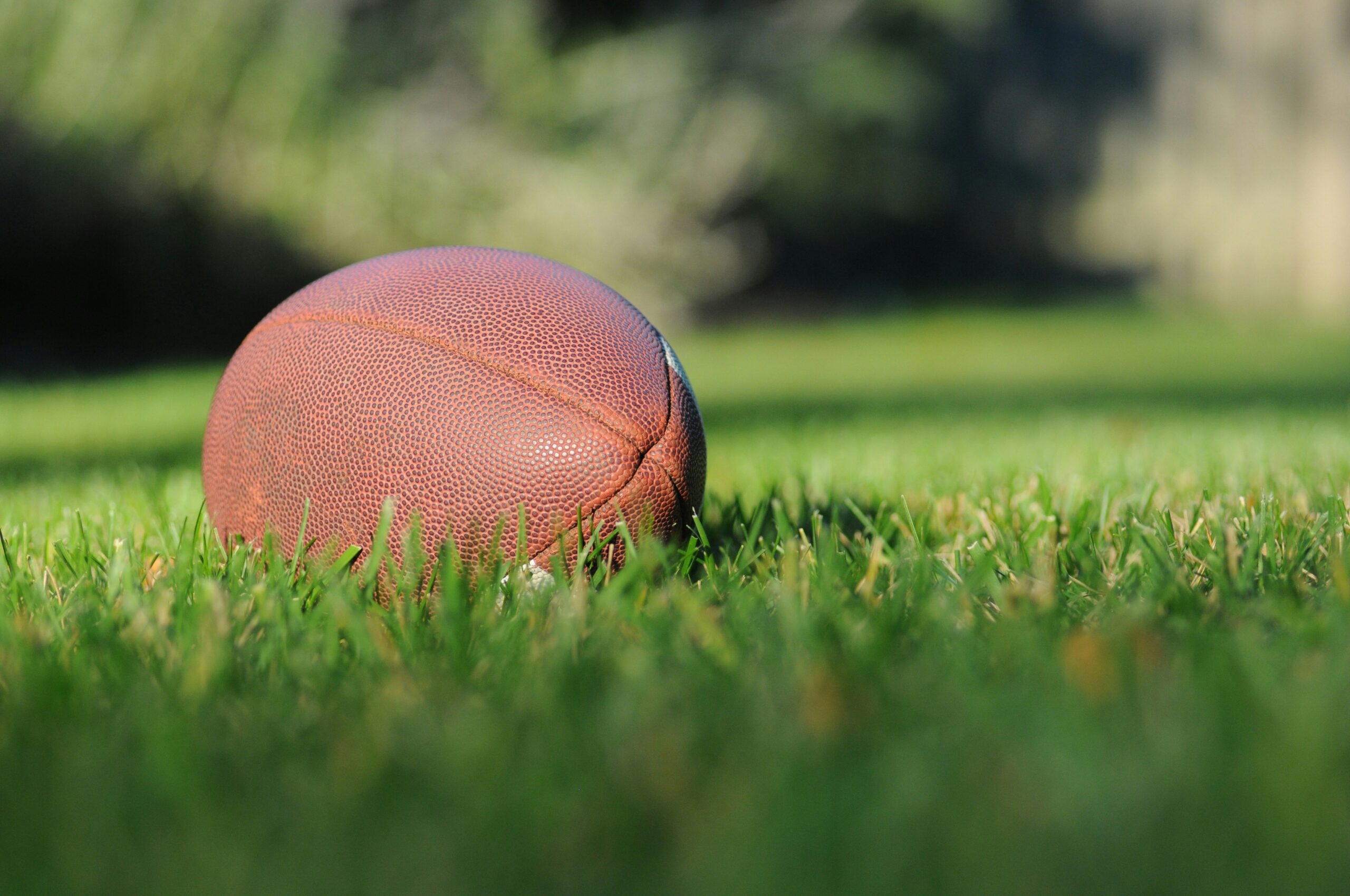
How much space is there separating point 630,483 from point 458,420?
0.31 metres

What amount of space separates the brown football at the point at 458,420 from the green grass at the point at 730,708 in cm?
10

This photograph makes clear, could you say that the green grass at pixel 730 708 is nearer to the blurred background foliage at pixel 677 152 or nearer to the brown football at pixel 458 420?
the brown football at pixel 458 420

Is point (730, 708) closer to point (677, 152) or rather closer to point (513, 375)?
point (513, 375)

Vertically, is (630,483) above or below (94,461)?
above

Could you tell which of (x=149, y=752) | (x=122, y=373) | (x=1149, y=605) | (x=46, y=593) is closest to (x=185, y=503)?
(x=46, y=593)

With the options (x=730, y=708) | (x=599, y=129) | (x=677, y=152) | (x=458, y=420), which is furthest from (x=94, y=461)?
(x=677, y=152)

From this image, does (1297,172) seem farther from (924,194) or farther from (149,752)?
(149,752)

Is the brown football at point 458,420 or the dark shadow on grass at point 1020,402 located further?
the dark shadow on grass at point 1020,402

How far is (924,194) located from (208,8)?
25.9ft

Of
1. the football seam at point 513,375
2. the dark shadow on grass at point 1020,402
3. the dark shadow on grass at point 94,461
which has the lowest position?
the dark shadow on grass at point 1020,402

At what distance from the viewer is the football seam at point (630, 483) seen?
2.04 meters

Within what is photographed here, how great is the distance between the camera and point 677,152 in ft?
34.8

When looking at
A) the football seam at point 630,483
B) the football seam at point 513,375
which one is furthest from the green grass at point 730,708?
the football seam at point 513,375

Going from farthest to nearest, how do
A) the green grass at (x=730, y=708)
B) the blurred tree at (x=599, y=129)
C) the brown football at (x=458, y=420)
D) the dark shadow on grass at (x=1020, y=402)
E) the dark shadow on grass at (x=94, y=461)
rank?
1. the blurred tree at (x=599, y=129)
2. the dark shadow on grass at (x=1020, y=402)
3. the dark shadow on grass at (x=94, y=461)
4. the brown football at (x=458, y=420)
5. the green grass at (x=730, y=708)
